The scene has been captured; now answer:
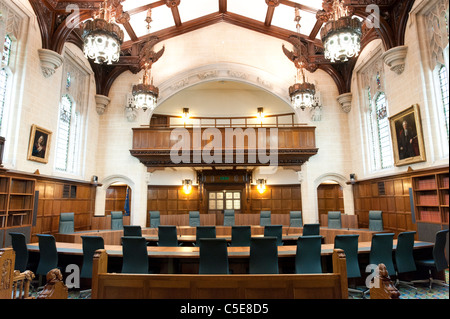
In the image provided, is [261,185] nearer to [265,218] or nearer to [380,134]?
[265,218]

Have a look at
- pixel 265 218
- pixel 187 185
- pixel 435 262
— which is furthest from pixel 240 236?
pixel 187 185

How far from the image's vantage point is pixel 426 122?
6.24 metres

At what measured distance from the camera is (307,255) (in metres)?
4.07

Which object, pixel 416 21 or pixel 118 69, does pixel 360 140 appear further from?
pixel 118 69

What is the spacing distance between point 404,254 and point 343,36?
3877mm

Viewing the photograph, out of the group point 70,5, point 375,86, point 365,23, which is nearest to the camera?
point 70,5

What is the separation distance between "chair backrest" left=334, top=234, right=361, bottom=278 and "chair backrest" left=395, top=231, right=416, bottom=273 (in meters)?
0.87

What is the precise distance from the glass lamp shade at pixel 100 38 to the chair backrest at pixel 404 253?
6.03 meters

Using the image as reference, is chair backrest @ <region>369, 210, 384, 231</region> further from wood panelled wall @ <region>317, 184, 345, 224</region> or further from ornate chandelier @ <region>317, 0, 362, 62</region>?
ornate chandelier @ <region>317, 0, 362, 62</region>

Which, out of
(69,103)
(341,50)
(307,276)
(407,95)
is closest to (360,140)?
(407,95)

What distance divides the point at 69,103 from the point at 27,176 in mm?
3520

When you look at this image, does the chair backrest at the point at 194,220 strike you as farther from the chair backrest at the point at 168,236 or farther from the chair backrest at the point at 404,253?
the chair backrest at the point at 404,253

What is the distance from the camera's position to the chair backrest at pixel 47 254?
14.4 ft
